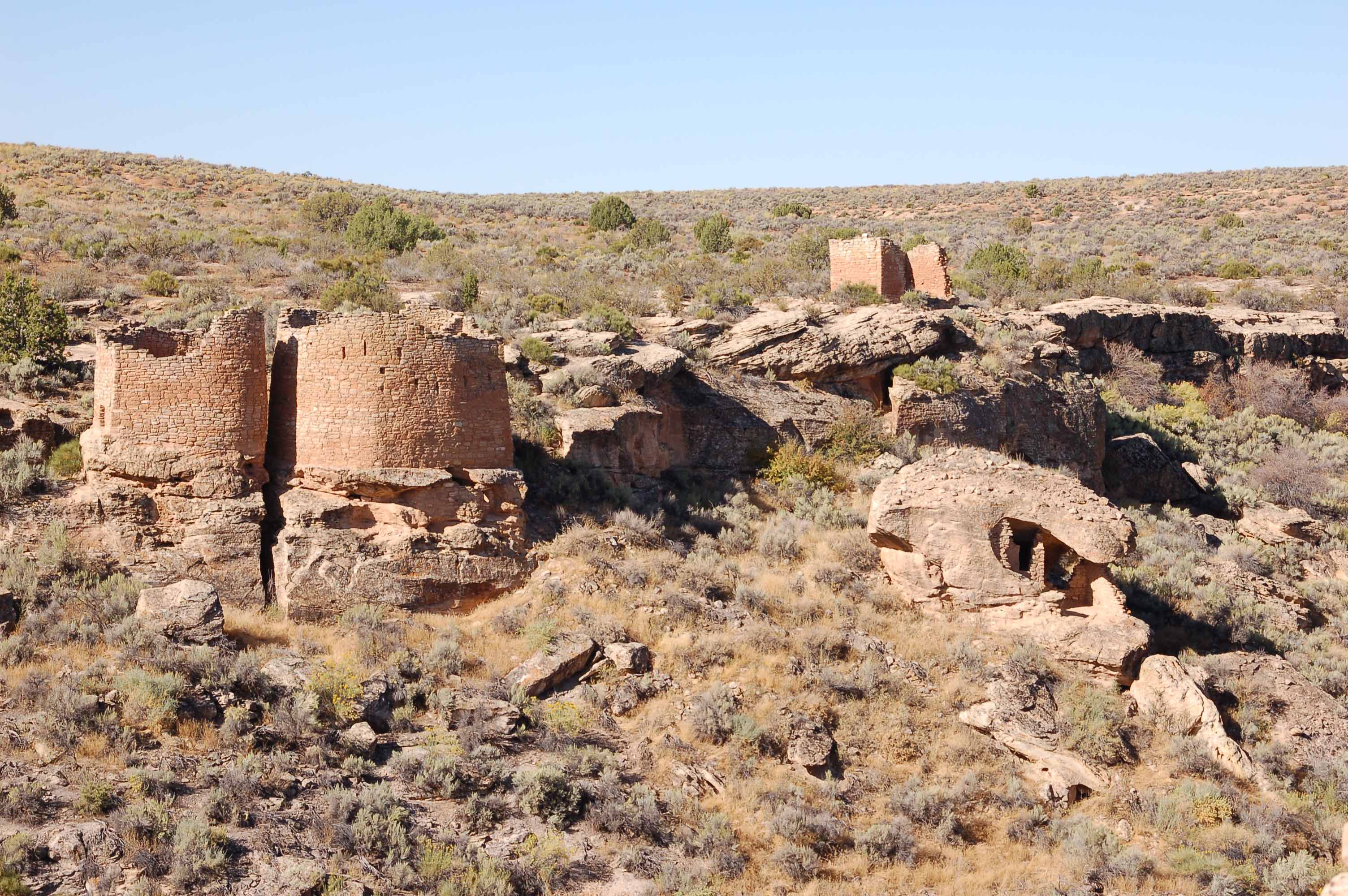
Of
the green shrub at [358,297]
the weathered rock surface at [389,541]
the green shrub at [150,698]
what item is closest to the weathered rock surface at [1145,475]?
the weathered rock surface at [389,541]

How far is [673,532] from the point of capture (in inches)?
666

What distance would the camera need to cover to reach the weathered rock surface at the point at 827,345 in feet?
71.9

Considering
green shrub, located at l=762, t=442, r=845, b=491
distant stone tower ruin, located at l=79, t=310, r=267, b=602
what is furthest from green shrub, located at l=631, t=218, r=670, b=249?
distant stone tower ruin, located at l=79, t=310, r=267, b=602

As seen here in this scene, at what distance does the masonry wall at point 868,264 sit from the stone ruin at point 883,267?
0.01 meters

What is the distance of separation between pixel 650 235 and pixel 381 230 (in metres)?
10.5

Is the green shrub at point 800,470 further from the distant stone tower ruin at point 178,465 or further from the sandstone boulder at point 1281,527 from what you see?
the distant stone tower ruin at point 178,465

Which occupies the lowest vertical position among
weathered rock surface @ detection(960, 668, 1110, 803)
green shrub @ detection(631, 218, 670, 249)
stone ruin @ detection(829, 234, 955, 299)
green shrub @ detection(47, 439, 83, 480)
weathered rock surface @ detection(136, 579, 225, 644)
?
weathered rock surface @ detection(960, 668, 1110, 803)

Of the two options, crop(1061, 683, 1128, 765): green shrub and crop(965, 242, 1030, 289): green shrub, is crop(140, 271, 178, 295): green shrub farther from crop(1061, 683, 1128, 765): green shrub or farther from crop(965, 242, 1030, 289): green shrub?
crop(965, 242, 1030, 289): green shrub

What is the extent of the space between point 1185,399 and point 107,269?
2628cm

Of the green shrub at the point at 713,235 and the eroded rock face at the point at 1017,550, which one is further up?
the green shrub at the point at 713,235

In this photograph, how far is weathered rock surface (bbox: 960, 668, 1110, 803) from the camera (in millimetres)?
11984

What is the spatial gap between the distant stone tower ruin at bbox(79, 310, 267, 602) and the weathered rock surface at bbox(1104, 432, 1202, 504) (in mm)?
17691

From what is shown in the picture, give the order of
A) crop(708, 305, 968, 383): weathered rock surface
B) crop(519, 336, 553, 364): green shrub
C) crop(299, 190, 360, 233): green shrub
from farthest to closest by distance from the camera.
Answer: crop(299, 190, 360, 233): green shrub → crop(708, 305, 968, 383): weathered rock surface → crop(519, 336, 553, 364): green shrub

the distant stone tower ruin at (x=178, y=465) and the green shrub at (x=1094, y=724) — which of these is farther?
the distant stone tower ruin at (x=178, y=465)
